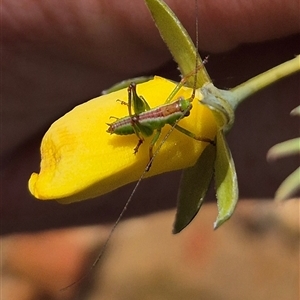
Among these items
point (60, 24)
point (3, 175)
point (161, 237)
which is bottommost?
point (161, 237)

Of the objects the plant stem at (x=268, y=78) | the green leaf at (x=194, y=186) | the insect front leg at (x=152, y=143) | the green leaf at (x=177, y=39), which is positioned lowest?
the green leaf at (x=194, y=186)

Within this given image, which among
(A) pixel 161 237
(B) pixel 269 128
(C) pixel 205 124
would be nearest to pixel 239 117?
(B) pixel 269 128

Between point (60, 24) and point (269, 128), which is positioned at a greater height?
point (60, 24)

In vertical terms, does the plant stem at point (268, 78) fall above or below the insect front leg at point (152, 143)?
above

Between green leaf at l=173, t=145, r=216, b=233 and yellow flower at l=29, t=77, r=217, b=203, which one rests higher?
yellow flower at l=29, t=77, r=217, b=203

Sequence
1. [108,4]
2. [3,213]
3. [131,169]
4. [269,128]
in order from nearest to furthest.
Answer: [131,169]
[108,4]
[269,128]
[3,213]

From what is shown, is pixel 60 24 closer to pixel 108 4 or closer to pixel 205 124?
pixel 108 4
